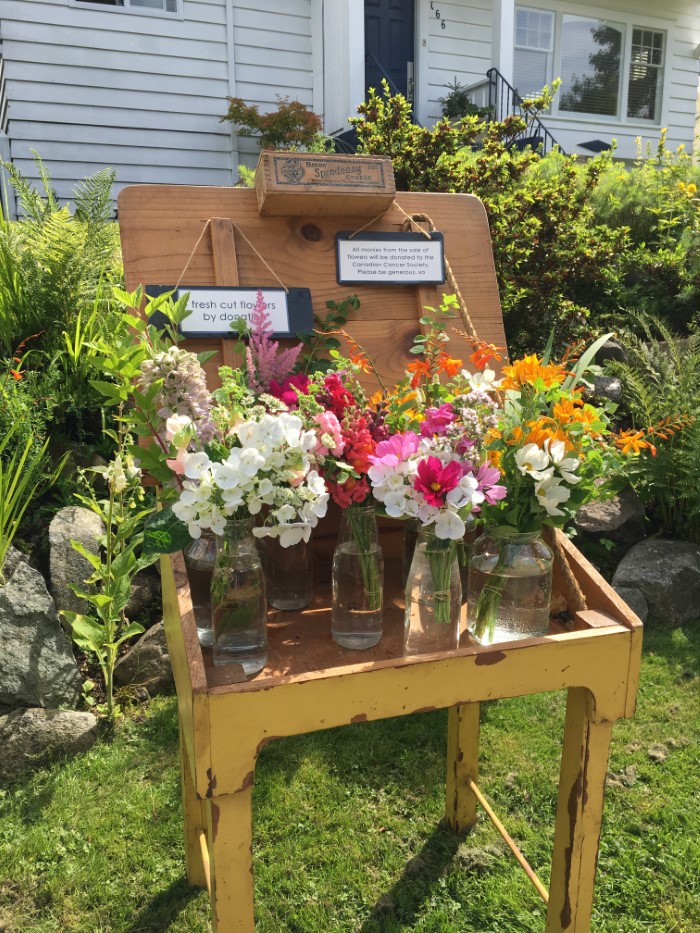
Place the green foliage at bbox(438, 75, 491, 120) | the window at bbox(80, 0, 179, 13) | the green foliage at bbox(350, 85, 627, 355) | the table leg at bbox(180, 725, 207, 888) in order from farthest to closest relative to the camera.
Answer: the green foliage at bbox(438, 75, 491, 120) < the window at bbox(80, 0, 179, 13) < the green foliage at bbox(350, 85, 627, 355) < the table leg at bbox(180, 725, 207, 888)

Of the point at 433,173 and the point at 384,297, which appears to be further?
the point at 433,173

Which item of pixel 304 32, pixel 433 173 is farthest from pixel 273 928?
pixel 304 32

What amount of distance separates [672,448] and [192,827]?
272 centimetres

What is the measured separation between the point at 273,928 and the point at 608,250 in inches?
140

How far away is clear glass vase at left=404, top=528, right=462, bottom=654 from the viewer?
116cm

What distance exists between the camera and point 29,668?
230 cm

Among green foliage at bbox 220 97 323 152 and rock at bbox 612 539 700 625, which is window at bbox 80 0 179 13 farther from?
rock at bbox 612 539 700 625

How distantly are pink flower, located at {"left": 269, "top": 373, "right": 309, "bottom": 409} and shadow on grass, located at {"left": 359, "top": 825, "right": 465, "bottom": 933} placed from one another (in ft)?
4.45

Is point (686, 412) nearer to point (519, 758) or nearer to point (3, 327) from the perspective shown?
point (519, 758)

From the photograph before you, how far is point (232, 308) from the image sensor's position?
1589 millimetres

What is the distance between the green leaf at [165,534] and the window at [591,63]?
9590 millimetres

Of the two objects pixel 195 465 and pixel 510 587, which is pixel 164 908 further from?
pixel 195 465

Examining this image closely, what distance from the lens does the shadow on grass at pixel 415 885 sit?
178 centimetres

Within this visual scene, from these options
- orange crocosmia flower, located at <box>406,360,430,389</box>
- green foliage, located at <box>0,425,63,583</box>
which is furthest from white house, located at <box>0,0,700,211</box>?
orange crocosmia flower, located at <box>406,360,430,389</box>
